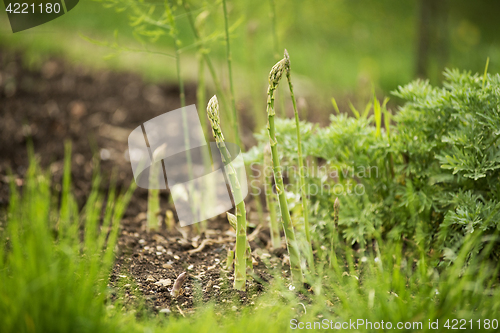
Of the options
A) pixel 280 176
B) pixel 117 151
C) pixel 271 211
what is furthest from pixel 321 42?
pixel 280 176

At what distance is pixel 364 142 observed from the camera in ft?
5.26

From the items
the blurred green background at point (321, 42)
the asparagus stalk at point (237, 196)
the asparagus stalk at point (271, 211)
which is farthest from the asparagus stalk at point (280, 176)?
the blurred green background at point (321, 42)

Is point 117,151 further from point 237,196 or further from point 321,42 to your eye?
point 321,42

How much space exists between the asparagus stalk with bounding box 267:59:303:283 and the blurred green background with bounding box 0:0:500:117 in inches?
56.0

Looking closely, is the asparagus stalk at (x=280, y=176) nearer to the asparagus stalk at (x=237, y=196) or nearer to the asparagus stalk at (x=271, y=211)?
the asparagus stalk at (x=237, y=196)

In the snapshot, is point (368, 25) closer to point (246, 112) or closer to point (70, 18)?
point (246, 112)

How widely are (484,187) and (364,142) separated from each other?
0.52 m

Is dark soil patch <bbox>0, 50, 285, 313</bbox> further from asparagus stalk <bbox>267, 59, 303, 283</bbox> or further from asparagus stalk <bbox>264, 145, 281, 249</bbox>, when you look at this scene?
asparagus stalk <bbox>267, 59, 303, 283</bbox>

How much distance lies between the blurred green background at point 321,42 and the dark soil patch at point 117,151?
39cm

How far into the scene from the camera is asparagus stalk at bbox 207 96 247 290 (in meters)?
1.19

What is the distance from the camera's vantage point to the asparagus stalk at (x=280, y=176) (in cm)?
118

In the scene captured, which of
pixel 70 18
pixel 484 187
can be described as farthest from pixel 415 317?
pixel 70 18

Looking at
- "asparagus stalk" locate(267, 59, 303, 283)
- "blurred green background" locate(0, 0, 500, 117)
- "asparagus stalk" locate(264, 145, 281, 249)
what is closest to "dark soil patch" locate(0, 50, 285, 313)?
"asparagus stalk" locate(264, 145, 281, 249)

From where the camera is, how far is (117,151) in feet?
9.72
